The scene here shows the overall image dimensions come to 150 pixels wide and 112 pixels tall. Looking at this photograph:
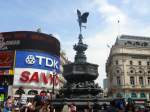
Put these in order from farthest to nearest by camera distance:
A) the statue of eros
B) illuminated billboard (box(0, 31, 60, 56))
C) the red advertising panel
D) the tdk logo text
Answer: illuminated billboard (box(0, 31, 60, 56)) < the tdk logo text < the red advertising panel < the statue of eros

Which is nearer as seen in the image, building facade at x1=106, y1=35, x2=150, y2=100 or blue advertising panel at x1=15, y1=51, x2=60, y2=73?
blue advertising panel at x1=15, y1=51, x2=60, y2=73

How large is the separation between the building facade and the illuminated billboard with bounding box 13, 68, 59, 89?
1675 cm

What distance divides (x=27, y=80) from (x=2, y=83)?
16.8 feet

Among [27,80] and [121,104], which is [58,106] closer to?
[121,104]

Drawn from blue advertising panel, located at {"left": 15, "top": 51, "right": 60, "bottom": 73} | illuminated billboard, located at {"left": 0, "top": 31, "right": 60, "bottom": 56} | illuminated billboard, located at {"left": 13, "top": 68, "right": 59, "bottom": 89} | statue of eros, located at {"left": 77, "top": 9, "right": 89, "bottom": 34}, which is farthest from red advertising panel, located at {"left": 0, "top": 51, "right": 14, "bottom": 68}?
statue of eros, located at {"left": 77, "top": 9, "right": 89, "bottom": 34}

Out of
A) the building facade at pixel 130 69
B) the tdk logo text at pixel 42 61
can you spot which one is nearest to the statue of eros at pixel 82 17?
the tdk logo text at pixel 42 61

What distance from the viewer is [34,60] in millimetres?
67312

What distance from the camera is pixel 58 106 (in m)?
17.6

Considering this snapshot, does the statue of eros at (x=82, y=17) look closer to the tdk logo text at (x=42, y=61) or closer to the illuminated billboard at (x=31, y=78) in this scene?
the illuminated billboard at (x=31, y=78)

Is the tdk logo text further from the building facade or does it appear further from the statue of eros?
the statue of eros

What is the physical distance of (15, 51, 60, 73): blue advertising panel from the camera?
66.1m

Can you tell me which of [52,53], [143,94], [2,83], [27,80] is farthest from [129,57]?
[2,83]

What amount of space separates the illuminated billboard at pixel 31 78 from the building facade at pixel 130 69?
16.7 metres

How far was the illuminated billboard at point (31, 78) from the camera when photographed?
65844 mm
